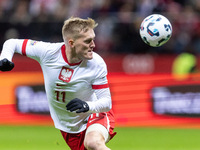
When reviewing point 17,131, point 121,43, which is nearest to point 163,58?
point 121,43

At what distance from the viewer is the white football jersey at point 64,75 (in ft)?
21.8

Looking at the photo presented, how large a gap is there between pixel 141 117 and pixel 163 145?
2564 mm

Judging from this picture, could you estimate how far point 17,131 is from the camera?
1279 cm

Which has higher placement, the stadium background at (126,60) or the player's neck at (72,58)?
the player's neck at (72,58)

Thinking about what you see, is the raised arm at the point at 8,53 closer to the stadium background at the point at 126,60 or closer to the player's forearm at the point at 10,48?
the player's forearm at the point at 10,48

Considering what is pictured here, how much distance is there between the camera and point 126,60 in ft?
51.9

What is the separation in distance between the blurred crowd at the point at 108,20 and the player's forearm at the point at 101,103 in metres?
8.57

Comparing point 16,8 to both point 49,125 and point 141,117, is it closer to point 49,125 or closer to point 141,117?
point 49,125

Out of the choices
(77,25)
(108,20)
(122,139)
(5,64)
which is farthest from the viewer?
(108,20)

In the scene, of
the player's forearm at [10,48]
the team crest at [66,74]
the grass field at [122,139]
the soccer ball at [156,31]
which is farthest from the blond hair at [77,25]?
the grass field at [122,139]

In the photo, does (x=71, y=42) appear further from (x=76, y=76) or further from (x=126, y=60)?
(x=126, y=60)

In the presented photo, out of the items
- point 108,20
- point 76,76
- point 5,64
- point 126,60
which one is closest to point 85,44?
point 76,76

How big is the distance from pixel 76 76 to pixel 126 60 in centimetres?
921

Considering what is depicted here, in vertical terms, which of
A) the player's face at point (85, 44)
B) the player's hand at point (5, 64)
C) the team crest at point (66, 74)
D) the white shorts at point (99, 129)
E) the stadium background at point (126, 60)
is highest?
the player's face at point (85, 44)
